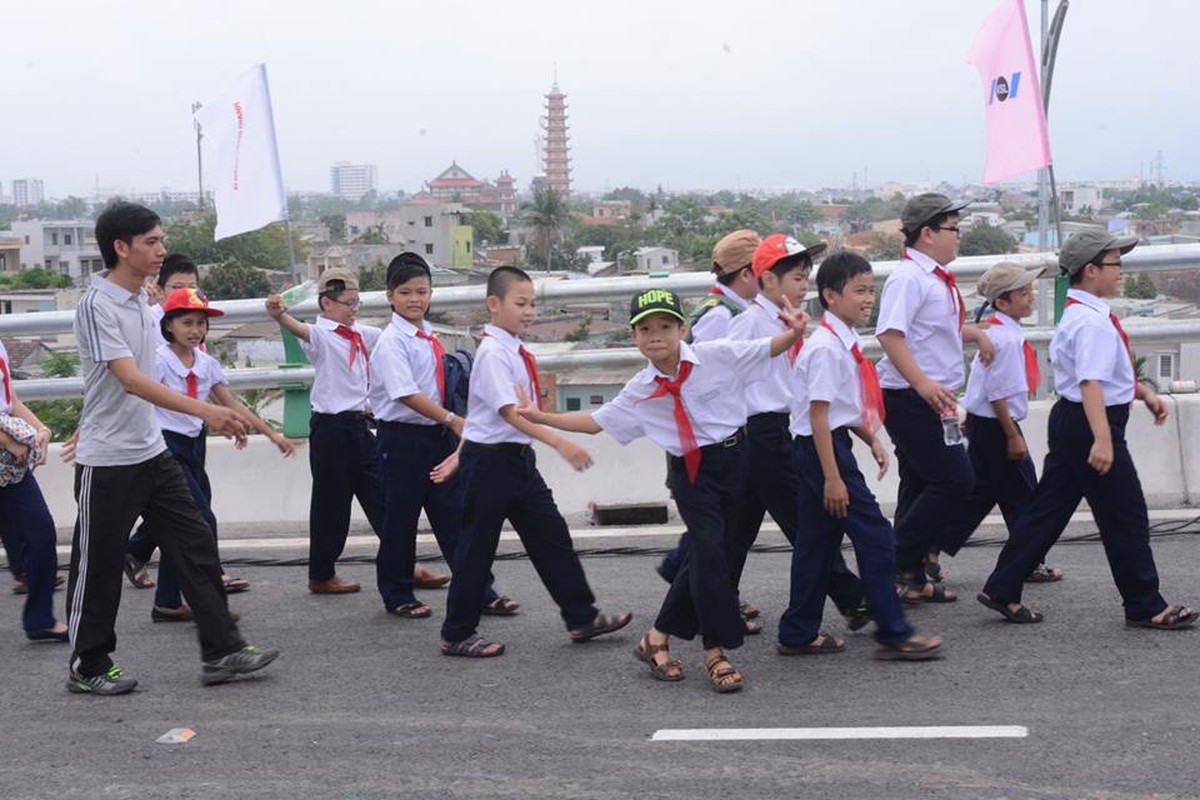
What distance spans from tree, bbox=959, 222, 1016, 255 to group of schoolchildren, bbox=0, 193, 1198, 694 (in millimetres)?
3533

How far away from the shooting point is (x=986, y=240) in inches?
441

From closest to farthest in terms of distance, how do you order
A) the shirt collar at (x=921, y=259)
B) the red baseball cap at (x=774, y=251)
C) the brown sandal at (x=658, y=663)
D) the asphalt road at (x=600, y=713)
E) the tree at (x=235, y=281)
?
the asphalt road at (x=600, y=713), the brown sandal at (x=658, y=663), the red baseball cap at (x=774, y=251), the shirt collar at (x=921, y=259), the tree at (x=235, y=281)

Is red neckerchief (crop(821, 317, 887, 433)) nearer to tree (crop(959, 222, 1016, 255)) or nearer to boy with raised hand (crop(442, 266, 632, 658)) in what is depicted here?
boy with raised hand (crop(442, 266, 632, 658))

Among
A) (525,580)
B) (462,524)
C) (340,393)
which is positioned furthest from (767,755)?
(340,393)

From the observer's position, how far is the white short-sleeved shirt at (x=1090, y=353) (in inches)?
257

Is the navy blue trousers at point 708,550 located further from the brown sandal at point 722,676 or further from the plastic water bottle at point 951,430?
the plastic water bottle at point 951,430

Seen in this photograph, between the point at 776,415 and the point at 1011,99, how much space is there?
17.3ft

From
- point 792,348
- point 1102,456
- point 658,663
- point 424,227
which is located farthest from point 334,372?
point 424,227

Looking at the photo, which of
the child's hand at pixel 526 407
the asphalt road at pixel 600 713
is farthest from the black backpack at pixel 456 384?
the asphalt road at pixel 600 713

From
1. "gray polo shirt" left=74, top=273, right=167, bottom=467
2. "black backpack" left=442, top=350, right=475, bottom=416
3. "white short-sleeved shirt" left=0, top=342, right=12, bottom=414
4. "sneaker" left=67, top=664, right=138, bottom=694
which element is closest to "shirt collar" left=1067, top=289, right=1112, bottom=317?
"black backpack" left=442, top=350, right=475, bottom=416

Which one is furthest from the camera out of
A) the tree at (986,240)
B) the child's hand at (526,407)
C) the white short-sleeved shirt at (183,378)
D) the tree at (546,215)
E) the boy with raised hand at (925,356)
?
the tree at (546,215)

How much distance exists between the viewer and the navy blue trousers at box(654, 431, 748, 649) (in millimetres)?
6070

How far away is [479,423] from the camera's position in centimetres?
663

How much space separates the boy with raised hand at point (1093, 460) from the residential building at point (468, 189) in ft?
158
